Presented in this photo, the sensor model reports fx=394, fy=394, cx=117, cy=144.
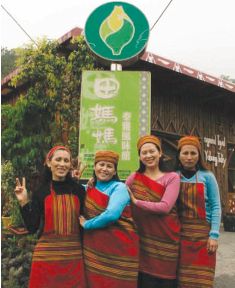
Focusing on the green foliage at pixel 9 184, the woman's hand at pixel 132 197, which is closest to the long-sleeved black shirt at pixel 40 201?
the woman's hand at pixel 132 197

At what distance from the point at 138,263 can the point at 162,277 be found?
0.21m

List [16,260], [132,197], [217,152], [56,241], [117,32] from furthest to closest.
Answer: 1. [217,152]
2. [16,260]
3. [117,32]
4. [132,197]
5. [56,241]

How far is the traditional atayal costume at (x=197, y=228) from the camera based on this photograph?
2.67 m

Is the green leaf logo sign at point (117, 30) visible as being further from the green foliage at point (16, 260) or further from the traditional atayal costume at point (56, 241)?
the green foliage at point (16, 260)

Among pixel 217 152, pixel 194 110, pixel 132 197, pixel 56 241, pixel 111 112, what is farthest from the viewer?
pixel 217 152

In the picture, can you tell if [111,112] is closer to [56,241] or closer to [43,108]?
[56,241]

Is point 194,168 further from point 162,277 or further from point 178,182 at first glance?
point 162,277

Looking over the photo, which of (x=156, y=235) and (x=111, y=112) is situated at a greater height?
(x=111, y=112)

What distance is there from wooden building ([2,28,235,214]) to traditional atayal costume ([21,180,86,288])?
507 centimetres

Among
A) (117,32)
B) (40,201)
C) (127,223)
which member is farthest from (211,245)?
(117,32)

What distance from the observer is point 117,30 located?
4.07 metres

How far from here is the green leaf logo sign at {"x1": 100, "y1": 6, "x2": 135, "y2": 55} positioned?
4066 mm

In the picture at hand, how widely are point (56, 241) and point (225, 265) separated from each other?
3467 millimetres

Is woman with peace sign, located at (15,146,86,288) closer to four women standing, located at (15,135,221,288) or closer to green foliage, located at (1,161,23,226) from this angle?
four women standing, located at (15,135,221,288)
